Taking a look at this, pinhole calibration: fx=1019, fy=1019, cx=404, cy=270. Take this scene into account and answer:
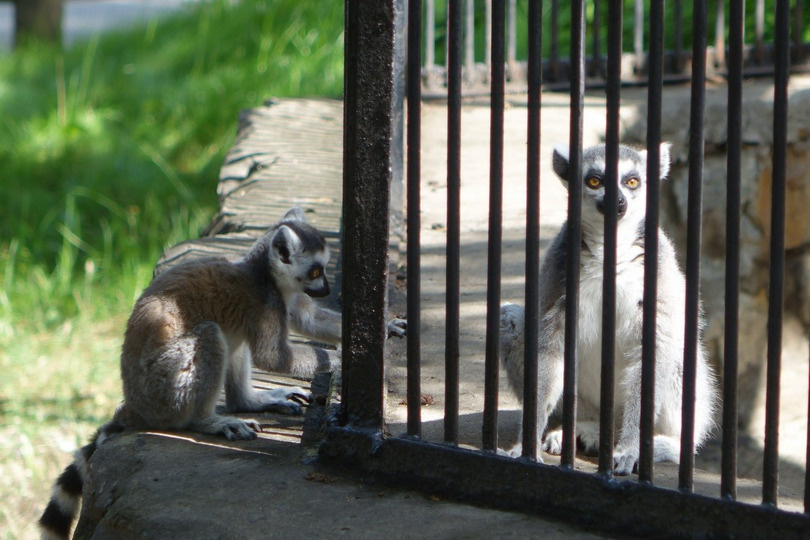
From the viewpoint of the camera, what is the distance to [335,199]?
225 inches

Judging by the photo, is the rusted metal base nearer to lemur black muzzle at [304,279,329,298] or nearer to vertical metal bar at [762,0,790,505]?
vertical metal bar at [762,0,790,505]

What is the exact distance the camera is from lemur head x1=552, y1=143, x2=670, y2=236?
11.1ft

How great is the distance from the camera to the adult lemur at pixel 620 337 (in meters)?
3.12

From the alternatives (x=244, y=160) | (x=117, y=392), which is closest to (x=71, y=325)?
(x=117, y=392)

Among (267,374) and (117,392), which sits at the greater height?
(267,374)

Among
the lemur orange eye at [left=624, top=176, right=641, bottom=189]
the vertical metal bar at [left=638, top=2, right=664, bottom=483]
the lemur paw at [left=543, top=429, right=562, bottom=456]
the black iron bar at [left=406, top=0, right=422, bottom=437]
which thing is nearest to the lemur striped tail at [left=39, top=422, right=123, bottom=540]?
the black iron bar at [left=406, top=0, right=422, bottom=437]

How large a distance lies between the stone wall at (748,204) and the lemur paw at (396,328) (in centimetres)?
338

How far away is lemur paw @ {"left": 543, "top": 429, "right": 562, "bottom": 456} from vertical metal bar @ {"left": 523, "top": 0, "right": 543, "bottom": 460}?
58cm

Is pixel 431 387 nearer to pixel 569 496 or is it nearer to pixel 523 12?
pixel 569 496

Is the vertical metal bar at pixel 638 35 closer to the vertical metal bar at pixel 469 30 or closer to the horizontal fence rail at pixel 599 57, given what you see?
the horizontal fence rail at pixel 599 57

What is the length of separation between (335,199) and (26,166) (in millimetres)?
4628

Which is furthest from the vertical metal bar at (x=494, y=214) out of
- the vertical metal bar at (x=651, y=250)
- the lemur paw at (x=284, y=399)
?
the lemur paw at (x=284, y=399)

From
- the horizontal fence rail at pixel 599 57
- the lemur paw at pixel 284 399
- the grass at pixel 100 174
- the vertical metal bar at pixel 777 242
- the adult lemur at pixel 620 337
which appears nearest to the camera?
the vertical metal bar at pixel 777 242

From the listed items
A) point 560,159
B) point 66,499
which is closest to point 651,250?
point 560,159
